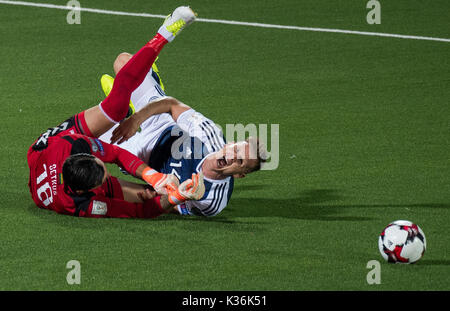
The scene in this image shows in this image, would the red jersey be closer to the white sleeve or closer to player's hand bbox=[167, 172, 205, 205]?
player's hand bbox=[167, 172, 205, 205]

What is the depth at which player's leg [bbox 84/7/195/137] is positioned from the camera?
7.89m

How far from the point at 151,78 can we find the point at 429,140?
115 inches

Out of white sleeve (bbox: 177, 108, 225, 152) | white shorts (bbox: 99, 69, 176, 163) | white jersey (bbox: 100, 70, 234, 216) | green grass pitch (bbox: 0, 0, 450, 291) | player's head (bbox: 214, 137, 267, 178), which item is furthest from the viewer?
white shorts (bbox: 99, 69, 176, 163)

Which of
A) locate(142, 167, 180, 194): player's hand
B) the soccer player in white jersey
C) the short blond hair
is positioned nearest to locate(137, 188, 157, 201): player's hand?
locate(142, 167, 180, 194): player's hand

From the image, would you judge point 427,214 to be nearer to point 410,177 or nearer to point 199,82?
point 410,177

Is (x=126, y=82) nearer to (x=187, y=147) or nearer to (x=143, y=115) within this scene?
(x=143, y=115)

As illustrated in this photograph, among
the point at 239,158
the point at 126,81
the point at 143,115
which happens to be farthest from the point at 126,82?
the point at 239,158

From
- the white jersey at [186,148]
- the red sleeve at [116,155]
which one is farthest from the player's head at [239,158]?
the red sleeve at [116,155]

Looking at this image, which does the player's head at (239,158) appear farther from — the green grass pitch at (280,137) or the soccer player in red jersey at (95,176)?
the green grass pitch at (280,137)

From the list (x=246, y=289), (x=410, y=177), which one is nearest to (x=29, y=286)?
(x=246, y=289)

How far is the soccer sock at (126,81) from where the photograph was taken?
7887 millimetres

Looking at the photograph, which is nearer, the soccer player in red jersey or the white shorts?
the soccer player in red jersey

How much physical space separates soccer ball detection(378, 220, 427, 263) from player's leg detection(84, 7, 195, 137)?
7.77 feet

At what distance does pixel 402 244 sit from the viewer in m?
6.63
